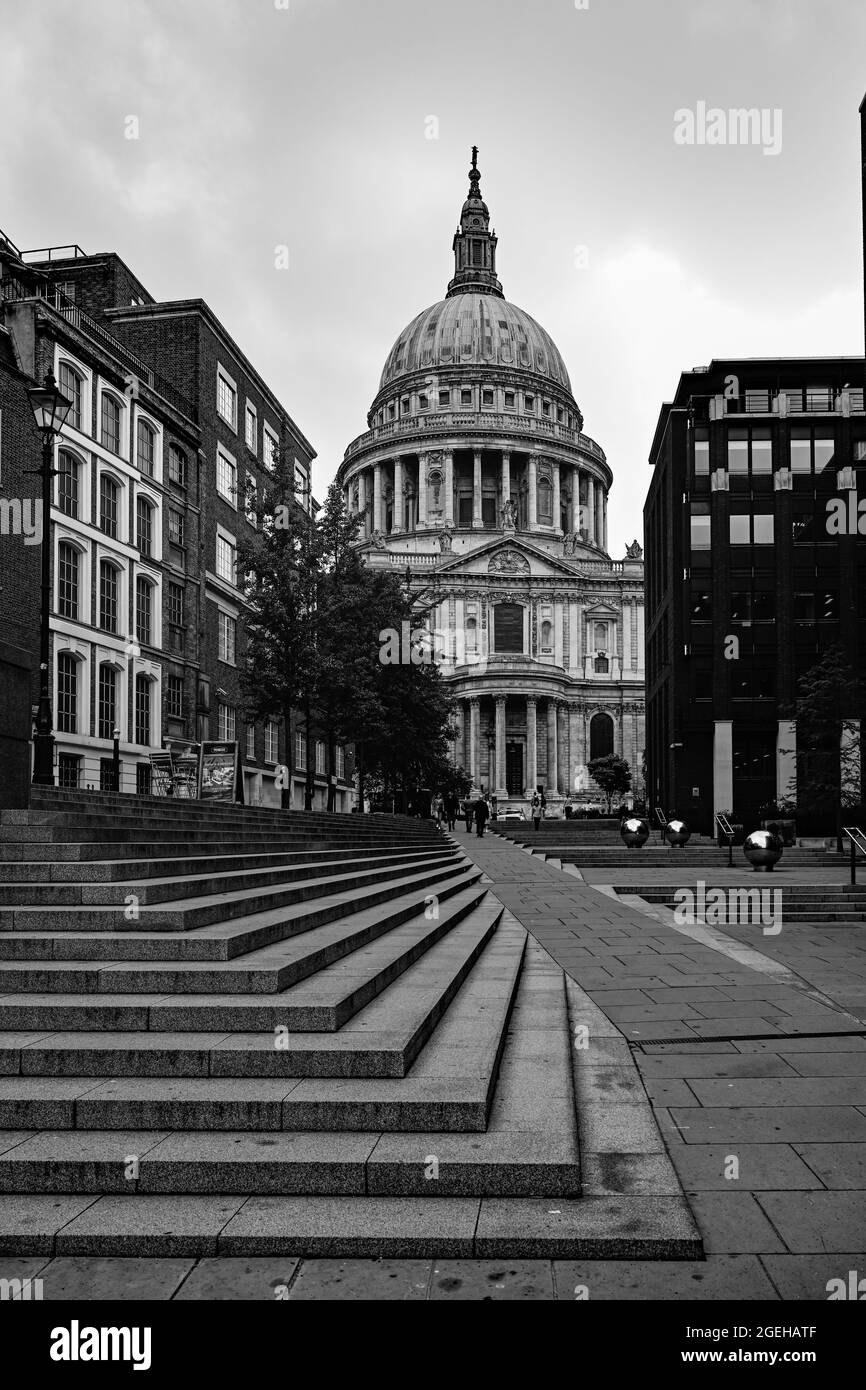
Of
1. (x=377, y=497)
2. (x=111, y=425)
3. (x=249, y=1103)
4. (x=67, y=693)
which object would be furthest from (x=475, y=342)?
(x=249, y=1103)

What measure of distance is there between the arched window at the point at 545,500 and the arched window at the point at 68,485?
97.2 metres

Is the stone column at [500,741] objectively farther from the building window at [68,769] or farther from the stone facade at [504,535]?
the building window at [68,769]

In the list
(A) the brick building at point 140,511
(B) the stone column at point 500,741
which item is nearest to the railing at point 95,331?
(A) the brick building at point 140,511

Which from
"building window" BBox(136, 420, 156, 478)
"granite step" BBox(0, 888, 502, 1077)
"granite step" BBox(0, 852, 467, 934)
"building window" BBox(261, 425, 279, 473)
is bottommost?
"granite step" BBox(0, 888, 502, 1077)

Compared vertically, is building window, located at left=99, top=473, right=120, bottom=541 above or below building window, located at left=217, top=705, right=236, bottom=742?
above

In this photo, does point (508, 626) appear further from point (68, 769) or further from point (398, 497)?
point (68, 769)

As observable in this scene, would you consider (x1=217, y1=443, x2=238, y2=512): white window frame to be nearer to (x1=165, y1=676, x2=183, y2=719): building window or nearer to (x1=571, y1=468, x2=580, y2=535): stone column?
(x1=165, y1=676, x2=183, y2=719): building window

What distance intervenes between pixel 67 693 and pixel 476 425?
325 feet

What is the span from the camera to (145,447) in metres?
38.7

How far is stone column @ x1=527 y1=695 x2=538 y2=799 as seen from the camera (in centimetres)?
10725

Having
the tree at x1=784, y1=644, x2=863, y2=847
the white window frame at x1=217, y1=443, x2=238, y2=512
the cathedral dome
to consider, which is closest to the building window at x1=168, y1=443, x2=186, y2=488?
the white window frame at x1=217, y1=443, x2=238, y2=512

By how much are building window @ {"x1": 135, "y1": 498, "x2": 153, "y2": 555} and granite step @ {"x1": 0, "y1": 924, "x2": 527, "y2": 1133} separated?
33.5 meters
